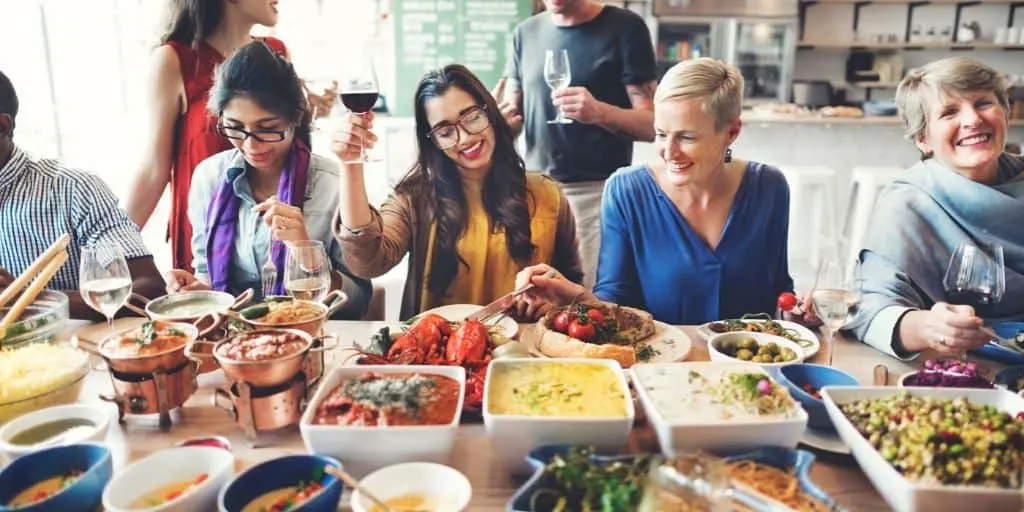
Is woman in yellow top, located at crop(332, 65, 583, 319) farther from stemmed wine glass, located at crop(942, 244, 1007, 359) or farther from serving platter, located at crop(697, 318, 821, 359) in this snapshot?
stemmed wine glass, located at crop(942, 244, 1007, 359)

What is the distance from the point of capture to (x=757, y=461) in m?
1.13

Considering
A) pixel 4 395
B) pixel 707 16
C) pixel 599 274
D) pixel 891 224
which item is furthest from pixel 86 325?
pixel 707 16

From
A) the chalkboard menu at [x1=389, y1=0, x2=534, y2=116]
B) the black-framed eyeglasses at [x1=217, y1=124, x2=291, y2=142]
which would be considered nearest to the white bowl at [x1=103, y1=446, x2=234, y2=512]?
the black-framed eyeglasses at [x1=217, y1=124, x2=291, y2=142]

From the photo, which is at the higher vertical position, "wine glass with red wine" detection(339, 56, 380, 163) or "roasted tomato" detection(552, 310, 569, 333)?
"wine glass with red wine" detection(339, 56, 380, 163)

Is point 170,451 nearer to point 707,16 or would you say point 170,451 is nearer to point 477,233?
point 477,233

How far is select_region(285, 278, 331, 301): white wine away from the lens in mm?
1722

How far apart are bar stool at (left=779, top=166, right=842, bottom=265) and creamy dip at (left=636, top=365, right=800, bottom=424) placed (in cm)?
465

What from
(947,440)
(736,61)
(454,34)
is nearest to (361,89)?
(947,440)

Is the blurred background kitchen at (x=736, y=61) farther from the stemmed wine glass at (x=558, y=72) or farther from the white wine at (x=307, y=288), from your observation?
→ the white wine at (x=307, y=288)

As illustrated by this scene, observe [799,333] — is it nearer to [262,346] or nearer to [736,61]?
[262,346]

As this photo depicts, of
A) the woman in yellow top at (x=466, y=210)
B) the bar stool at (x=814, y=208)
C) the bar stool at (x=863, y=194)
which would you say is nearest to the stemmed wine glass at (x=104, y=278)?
the woman in yellow top at (x=466, y=210)

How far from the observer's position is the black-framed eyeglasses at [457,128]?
2.28 meters

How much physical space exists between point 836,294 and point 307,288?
1215 mm

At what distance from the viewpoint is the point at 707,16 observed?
629 cm
